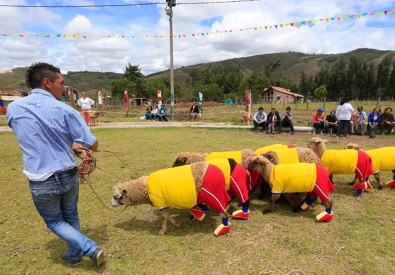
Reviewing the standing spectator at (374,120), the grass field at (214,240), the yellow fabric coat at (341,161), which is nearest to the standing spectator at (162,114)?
the standing spectator at (374,120)

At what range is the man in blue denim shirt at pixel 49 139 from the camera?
2.62 meters

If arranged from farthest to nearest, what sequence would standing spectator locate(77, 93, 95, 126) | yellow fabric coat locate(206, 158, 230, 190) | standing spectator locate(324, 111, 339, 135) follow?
standing spectator locate(77, 93, 95, 126), standing spectator locate(324, 111, 339, 135), yellow fabric coat locate(206, 158, 230, 190)

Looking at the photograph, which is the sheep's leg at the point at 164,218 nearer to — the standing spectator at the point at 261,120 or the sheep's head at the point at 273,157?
the sheep's head at the point at 273,157

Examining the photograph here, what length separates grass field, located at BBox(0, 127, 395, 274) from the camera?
3.30 metres

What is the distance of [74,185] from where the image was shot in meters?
2.99

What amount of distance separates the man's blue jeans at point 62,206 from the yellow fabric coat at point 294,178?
324 cm

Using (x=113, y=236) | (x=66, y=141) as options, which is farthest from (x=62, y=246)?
(x=66, y=141)

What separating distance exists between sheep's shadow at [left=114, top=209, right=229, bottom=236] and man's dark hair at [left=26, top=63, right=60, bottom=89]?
2.83m

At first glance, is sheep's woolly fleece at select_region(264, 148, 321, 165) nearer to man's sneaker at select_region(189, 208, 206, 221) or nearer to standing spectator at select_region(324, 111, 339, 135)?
man's sneaker at select_region(189, 208, 206, 221)

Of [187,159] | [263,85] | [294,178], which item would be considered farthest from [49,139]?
[263,85]

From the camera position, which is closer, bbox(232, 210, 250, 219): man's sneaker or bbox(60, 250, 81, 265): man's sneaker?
bbox(60, 250, 81, 265): man's sneaker

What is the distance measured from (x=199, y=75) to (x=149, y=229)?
106547 mm

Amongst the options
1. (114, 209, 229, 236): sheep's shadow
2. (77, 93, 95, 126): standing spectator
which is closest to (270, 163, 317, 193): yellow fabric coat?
(114, 209, 229, 236): sheep's shadow

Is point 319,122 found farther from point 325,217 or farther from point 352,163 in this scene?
point 325,217
